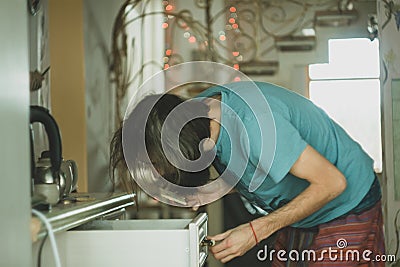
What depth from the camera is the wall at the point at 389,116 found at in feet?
9.50

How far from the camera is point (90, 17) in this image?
2.99m

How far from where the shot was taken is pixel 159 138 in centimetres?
271

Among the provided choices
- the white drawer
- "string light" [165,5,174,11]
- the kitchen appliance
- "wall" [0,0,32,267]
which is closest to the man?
"string light" [165,5,174,11]

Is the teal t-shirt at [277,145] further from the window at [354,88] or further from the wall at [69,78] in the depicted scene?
the wall at [69,78]

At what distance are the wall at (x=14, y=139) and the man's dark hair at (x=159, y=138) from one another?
1.31 meters

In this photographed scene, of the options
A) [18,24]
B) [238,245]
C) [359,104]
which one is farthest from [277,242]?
[18,24]

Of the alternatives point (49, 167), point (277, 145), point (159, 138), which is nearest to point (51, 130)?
point (49, 167)

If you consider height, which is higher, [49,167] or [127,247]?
[49,167]

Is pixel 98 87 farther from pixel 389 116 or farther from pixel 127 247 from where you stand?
pixel 127 247

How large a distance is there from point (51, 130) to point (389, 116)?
1.48m

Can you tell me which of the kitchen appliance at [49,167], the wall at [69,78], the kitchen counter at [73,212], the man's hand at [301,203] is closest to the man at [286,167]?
the man's hand at [301,203]

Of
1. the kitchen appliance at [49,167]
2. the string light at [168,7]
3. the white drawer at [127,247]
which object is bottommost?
the white drawer at [127,247]

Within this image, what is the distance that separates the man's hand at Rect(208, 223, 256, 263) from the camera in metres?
2.69

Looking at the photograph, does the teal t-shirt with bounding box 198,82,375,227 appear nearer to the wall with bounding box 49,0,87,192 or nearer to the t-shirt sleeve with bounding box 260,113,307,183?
the t-shirt sleeve with bounding box 260,113,307,183
